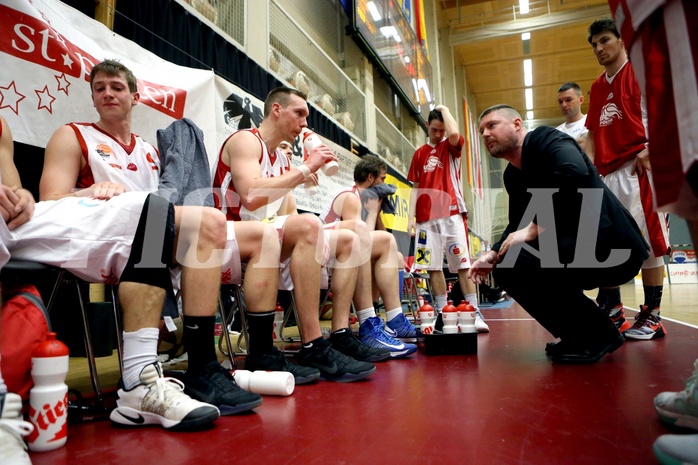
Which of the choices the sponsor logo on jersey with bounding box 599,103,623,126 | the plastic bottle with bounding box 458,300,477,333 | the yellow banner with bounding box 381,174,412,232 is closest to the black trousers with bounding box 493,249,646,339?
the plastic bottle with bounding box 458,300,477,333

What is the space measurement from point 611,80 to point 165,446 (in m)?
2.82

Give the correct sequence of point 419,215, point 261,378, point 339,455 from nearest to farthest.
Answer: point 339,455, point 261,378, point 419,215

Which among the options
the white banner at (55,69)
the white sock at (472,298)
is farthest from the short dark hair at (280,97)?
the white sock at (472,298)

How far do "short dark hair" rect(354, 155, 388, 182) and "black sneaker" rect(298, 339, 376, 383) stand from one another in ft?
5.44

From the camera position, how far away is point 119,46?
2.34 m

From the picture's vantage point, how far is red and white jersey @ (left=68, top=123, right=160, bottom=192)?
62.3 inches

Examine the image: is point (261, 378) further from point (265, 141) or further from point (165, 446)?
point (265, 141)

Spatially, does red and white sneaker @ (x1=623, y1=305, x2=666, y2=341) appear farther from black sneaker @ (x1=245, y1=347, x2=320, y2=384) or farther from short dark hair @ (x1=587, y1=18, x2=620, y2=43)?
black sneaker @ (x1=245, y1=347, x2=320, y2=384)

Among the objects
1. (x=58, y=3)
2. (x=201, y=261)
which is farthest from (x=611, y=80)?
(x=58, y=3)

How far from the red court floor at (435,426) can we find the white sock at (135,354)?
0.42ft

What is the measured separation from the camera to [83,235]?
1165 mm

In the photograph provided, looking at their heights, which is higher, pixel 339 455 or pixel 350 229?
pixel 350 229

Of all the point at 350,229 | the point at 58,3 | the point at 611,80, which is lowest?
the point at 350,229

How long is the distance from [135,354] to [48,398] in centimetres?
22
